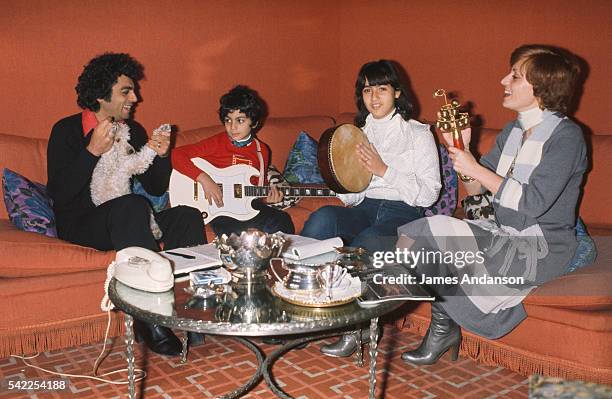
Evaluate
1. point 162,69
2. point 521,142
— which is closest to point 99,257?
point 162,69

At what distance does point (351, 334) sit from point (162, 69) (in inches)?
78.2

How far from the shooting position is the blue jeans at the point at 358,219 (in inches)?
119

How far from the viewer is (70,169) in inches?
114

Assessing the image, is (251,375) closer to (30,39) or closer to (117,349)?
(117,349)

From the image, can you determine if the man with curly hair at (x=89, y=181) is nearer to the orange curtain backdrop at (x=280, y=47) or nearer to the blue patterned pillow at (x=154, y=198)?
the blue patterned pillow at (x=154, y=198)

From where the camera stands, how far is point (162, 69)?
3.89 meters

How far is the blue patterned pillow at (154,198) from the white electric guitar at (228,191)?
0.06 meters

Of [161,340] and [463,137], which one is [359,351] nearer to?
[161,340]

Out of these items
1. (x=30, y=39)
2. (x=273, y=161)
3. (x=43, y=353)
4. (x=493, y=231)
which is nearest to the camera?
(x=493, y=231)

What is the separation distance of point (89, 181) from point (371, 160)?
1.27 meters

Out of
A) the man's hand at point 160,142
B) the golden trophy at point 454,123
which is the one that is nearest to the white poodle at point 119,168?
the man's hand at point 160,142

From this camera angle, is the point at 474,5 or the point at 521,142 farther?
the point at 474,5

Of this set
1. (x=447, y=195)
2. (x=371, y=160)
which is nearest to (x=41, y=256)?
(x=371, y=160)

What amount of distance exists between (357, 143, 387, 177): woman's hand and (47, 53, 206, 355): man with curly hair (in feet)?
2.64
